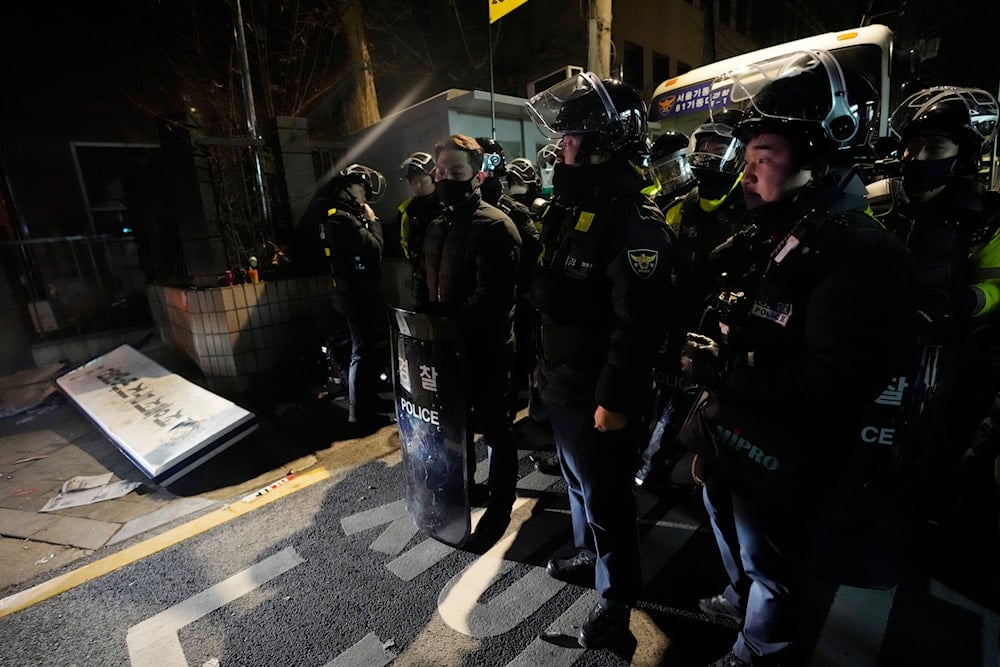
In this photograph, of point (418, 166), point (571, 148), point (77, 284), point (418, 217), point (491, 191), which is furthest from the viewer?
point (77, 284)

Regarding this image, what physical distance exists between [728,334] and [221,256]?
19.3 feet

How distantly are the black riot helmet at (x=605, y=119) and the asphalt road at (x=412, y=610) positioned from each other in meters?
2.16

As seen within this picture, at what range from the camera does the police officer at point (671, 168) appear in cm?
A: 348

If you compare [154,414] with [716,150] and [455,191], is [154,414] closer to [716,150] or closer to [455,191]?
[455,191]

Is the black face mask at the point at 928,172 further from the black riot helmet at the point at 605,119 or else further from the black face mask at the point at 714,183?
the black riot helmet at the point at 605,119

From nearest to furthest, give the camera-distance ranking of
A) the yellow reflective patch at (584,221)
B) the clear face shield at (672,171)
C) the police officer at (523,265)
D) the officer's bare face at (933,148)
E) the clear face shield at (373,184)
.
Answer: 1. the yellow reflective patch at (584,221)
2. the officer's bare face at (933,148)
3. the clear face shield at (672,171)
4. the police officer at (523,265)
5. the clear face shield at (373,184)

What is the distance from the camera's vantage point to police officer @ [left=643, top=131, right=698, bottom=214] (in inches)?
137

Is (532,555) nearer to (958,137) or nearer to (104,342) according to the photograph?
(958,137)

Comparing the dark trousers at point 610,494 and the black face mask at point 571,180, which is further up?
the black face mask at point 571,180

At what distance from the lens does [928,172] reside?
7.91ft

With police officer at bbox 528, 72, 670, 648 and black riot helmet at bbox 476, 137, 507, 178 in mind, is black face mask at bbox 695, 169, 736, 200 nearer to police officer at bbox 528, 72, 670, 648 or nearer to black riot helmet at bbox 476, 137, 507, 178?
police officer at bbox 528, 72, 670, 648

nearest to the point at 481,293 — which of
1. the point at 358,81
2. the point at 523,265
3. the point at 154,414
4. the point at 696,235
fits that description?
the point at 523,265

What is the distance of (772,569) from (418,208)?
3.68 metres

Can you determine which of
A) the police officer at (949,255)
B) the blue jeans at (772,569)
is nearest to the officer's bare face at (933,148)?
the police officer at (949,255)
